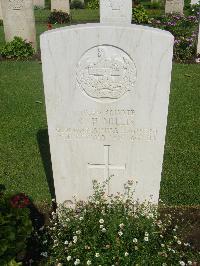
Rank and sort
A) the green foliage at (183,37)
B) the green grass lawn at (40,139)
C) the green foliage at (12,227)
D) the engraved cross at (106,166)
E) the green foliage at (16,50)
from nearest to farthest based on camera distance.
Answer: the green foliage at (12,227) → the engraved cross at (106,166) → the green grass lawn at (40,139) → the green foliage at (183,37) → the green foliage at (16,50)

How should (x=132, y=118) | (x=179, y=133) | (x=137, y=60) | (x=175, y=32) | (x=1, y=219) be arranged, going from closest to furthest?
(x=1, y=219), (x=137, y=60), (x=132, y=118), (x=179, y=133), (x=175, y=32)

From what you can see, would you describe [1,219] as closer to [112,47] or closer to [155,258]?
[155,258]

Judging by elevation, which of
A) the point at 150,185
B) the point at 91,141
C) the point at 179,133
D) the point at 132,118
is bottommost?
the point at 179,133

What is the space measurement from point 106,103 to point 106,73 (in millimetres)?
282

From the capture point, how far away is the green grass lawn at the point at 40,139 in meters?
4.75

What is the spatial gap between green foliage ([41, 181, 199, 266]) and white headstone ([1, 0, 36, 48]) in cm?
861

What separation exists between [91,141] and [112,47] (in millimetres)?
949

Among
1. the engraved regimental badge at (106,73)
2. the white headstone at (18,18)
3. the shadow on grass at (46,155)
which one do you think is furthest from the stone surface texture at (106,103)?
the white headstone at (18,18)

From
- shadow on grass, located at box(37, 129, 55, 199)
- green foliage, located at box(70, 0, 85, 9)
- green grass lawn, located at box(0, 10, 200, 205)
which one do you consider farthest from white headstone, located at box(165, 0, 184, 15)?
shadow on grass, located at box(37, 129, 55, 199)

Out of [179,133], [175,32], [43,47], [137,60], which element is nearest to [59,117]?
[43,47]

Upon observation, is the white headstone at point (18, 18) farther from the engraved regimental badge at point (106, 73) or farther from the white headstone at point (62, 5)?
the engraved regimental badge at point (106, 73)

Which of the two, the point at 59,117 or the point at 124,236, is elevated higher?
the point at 59,117

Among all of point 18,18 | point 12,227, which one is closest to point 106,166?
point 12,227

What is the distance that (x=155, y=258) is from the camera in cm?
322
